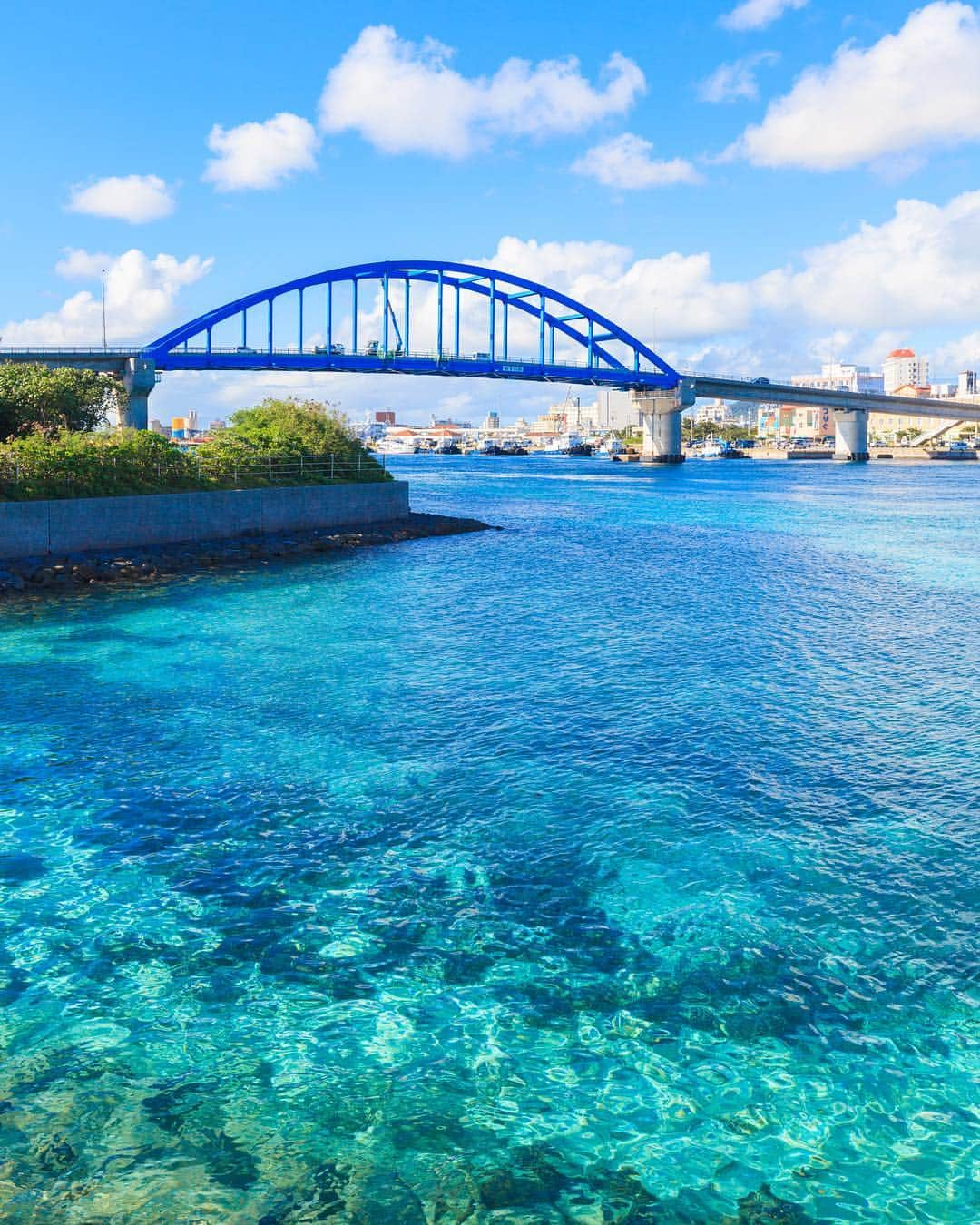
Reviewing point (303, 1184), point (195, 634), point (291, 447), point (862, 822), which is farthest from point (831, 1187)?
point (291, 447)

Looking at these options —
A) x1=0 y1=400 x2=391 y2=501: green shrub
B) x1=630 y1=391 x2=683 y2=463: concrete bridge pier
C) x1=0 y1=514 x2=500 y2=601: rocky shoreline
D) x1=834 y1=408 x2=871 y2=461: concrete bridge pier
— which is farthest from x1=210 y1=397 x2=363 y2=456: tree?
x1=834 y1=408 x2=871 y2=461: concrete bridge pier

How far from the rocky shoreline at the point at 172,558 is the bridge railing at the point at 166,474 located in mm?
2944

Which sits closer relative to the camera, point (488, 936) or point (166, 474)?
point (488, 936)

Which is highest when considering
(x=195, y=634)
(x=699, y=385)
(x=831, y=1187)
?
(x=699, y=385)

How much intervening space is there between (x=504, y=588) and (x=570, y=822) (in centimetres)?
2126

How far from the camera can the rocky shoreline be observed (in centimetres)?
3156

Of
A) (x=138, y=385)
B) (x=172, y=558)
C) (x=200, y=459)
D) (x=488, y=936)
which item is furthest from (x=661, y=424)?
(x=488, y=936)

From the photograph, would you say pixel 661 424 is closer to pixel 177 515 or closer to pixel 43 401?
pixel 43 401

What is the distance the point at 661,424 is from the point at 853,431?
4369 centimetres

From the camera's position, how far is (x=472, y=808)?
1281 centimetres

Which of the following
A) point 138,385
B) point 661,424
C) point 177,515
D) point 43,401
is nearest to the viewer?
point 177,515

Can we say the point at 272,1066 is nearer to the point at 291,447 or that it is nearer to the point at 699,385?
the point at 291,447

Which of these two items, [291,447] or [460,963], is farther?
[291,447]

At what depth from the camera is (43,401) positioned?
154 ft
